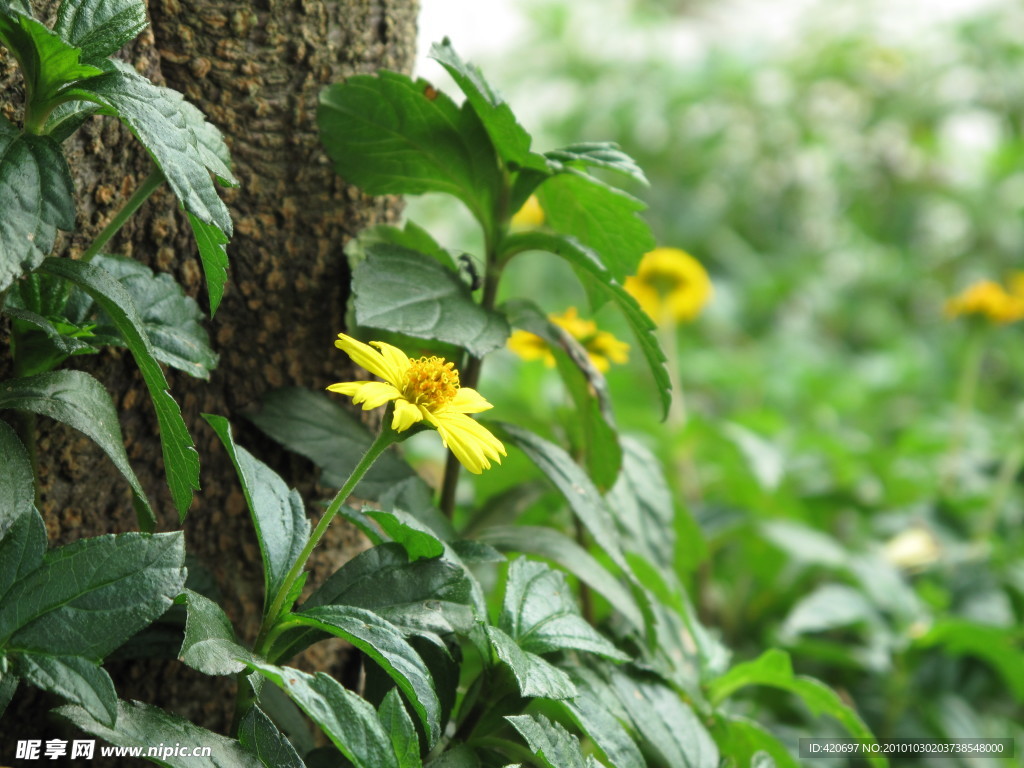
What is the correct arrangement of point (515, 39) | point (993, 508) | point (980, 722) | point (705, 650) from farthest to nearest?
point (515, 39)
point (993, 508)
point (980, 722)
point (705, 650)

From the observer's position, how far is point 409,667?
0.47 metres

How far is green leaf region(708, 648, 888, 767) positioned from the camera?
0.71m

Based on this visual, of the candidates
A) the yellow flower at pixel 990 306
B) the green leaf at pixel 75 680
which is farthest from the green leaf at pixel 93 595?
the yellow flower at pixel 990 306

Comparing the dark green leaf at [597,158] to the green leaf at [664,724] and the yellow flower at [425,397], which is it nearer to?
the yellow flower at [425,397]

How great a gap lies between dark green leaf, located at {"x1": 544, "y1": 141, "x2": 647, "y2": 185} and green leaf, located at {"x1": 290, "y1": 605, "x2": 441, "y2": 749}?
0.31 metres

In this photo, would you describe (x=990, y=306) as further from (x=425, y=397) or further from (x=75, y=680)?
(x=75, y=680)

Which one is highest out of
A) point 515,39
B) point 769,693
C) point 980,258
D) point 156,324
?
point 515,39

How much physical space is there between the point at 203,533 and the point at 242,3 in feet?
1.11

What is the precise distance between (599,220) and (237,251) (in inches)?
9.7

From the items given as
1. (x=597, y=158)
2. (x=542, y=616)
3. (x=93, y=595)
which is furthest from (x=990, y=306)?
(x=93, y=595)

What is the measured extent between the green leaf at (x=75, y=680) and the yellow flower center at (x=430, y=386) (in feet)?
0.64

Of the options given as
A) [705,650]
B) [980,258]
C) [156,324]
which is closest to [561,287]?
[980,258]

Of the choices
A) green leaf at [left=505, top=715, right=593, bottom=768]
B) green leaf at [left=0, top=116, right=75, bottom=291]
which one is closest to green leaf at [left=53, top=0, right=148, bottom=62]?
green leaf at [left=0, top=116, right=75, bottom=291]

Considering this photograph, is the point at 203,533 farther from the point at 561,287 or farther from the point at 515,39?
the point at 515,39
